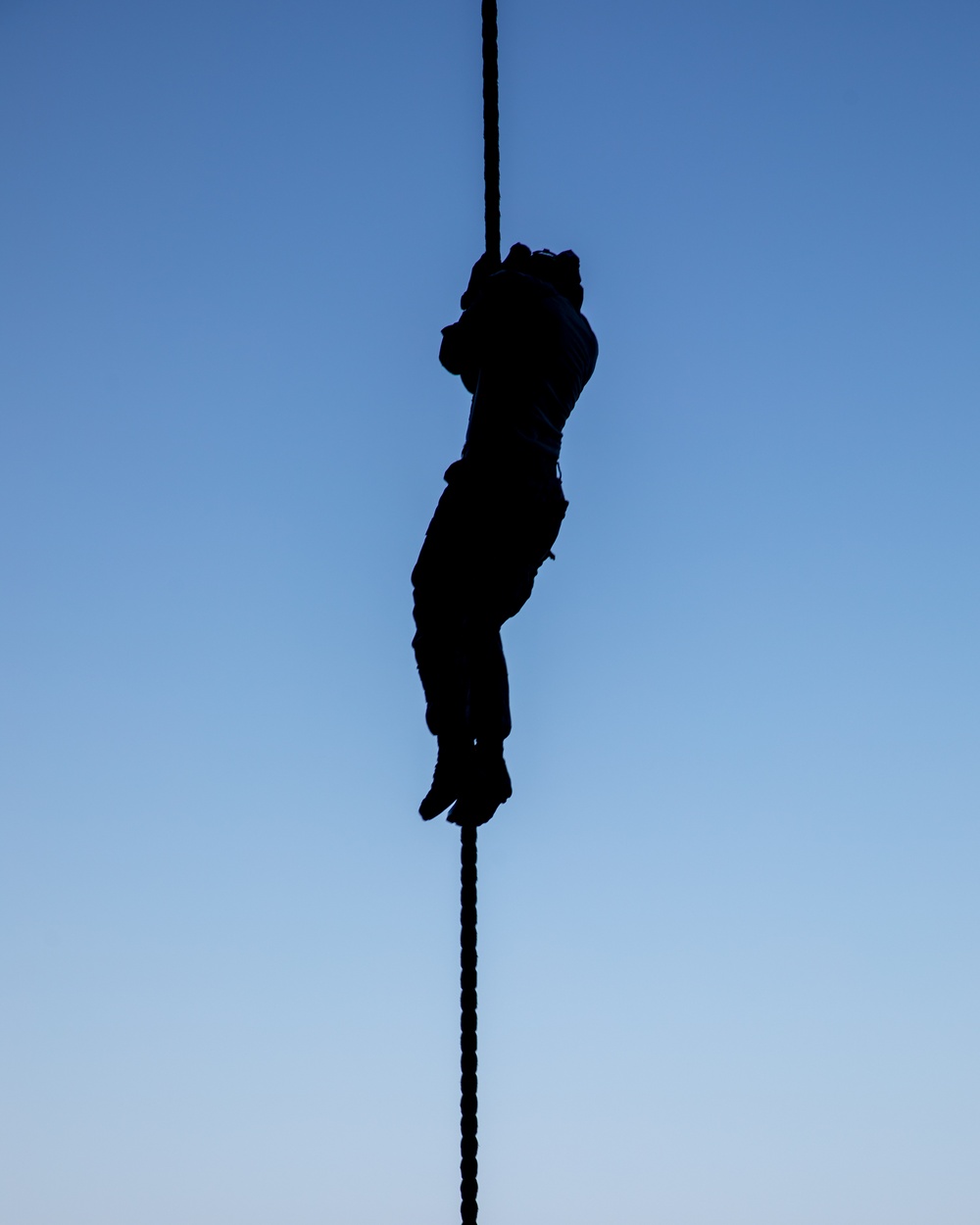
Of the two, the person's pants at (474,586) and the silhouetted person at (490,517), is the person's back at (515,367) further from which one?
the person's pants at (474,586)

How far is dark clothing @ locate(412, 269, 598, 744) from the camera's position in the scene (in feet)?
24.9

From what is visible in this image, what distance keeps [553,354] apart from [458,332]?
1.31 ft

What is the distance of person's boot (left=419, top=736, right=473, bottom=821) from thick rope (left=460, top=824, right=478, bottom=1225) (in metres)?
0.70

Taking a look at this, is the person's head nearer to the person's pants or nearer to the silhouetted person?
the silhouetted person

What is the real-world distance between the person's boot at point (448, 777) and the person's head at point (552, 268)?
198cm

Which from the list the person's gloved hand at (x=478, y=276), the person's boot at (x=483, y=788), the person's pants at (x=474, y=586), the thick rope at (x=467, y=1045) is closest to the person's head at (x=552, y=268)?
the person's gloved hand at (x=478, y=276)

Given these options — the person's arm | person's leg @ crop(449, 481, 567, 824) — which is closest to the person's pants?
person's leg @ crop(449, 481, 567, 824)

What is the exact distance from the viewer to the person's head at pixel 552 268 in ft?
26.5

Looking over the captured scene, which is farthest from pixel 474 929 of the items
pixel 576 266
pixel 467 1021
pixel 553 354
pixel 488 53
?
pixel 488 53

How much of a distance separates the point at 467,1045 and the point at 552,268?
11.2 ft

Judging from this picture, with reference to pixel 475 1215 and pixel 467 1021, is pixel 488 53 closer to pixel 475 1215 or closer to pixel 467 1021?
pixel 467 1021

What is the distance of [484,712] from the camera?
7.65 m

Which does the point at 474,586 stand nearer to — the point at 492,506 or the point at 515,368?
the point at 492,506

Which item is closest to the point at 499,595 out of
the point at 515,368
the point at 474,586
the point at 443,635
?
the point at 474,586
